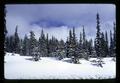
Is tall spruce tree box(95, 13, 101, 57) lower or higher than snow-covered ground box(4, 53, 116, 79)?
higher

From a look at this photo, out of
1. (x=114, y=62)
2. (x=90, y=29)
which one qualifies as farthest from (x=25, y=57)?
(x=114, y=62)

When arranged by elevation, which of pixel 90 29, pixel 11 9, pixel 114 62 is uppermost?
pixel 11 9

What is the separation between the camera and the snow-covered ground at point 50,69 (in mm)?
4910

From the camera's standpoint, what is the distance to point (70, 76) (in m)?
4.96

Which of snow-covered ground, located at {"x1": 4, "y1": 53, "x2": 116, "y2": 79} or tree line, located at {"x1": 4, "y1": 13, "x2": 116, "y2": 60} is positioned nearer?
snow-covered ground, located at {"x1": 4, "y1": 53, "x2": 116, "y2": 79}

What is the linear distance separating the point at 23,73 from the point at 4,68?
0.36 metres

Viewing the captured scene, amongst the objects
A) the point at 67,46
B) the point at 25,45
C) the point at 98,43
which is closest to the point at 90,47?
the point at 98,43

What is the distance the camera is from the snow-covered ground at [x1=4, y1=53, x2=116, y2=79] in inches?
193

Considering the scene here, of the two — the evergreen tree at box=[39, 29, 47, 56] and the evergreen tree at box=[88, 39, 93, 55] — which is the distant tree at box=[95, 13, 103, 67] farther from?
the evergreen tree at box=[39, 29, 47, 56]

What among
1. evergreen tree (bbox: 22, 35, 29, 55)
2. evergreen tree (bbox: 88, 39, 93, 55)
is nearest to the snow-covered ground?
evergreen tree (bbox: 22, 35, 29, 55)

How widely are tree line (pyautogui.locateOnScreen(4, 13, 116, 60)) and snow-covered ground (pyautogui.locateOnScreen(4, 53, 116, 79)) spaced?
15 centimetres

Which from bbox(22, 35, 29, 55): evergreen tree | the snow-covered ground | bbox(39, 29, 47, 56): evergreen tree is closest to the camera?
the snow-covered ground

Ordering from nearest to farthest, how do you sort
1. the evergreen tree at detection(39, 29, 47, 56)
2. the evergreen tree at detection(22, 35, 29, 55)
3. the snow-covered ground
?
the snow-covered ground
the evergreen tree at detection(22, 35, 29, 55)
the evergreen tree at detection(39, 29, 47, 56)

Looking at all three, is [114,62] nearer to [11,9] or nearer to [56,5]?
[56,5]
